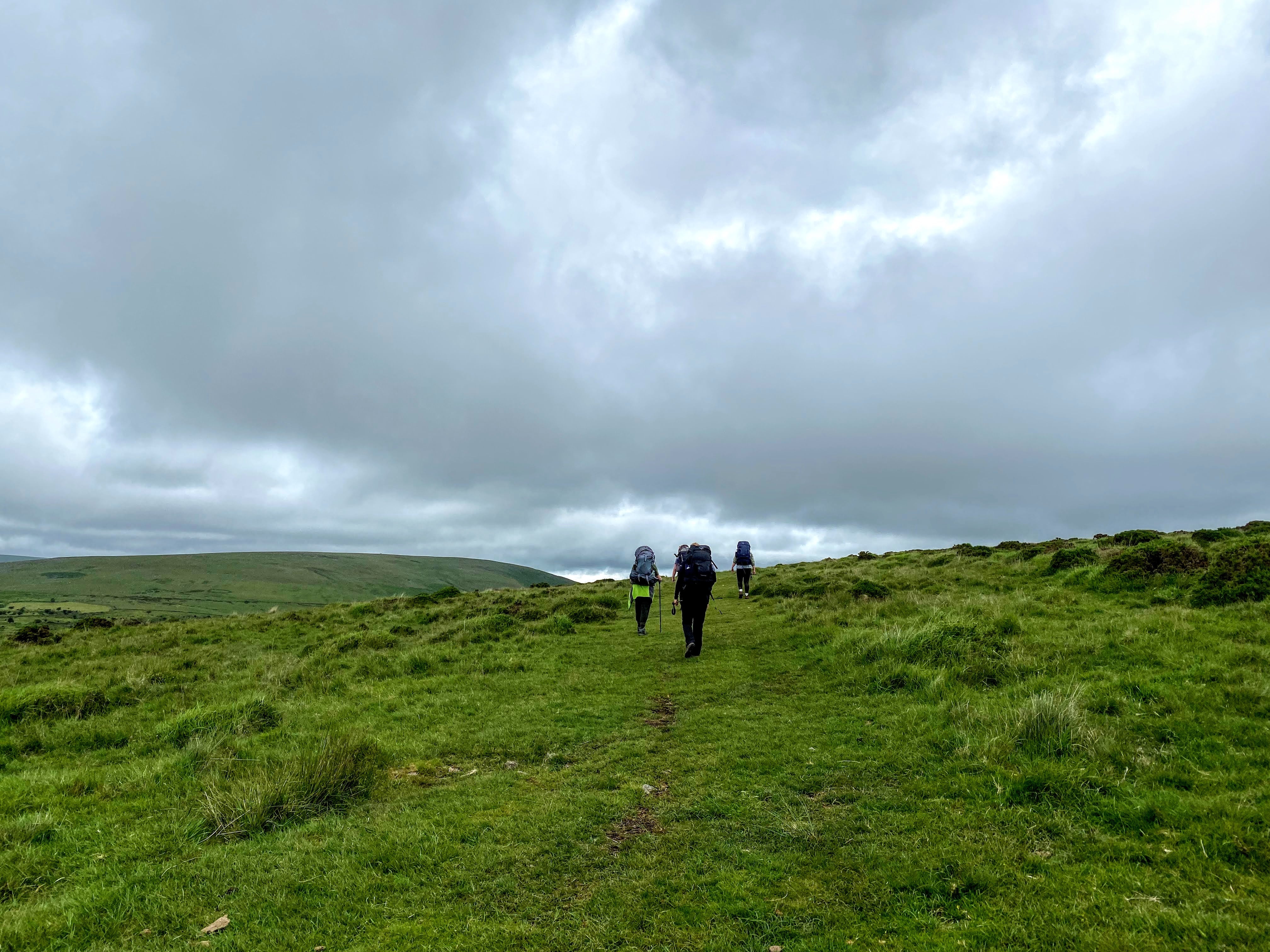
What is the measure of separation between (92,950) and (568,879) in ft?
13.3

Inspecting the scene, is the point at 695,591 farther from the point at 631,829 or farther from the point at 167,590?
the point at 167,590

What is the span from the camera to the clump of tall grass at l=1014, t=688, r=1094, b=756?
299 inches

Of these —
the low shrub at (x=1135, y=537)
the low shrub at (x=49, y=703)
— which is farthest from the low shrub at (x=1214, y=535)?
the low shrub at (x=49, y=703)

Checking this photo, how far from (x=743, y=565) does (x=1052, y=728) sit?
21.6m

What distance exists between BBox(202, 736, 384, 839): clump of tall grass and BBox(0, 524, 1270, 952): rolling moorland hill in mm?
44

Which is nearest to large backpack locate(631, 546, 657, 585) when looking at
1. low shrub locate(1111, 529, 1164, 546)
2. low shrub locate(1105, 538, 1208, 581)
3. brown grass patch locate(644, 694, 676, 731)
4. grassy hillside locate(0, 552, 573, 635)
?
brown grass patch locate(644, 694, 676, 731)

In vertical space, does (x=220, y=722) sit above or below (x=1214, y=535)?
below

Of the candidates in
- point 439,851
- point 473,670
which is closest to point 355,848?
point 439,851

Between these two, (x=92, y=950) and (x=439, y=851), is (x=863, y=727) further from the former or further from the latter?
(x=92, y=950)

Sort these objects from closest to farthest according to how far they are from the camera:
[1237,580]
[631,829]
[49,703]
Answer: [631,829]
[49,703]
[1237,580]

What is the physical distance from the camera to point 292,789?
8.30 metres

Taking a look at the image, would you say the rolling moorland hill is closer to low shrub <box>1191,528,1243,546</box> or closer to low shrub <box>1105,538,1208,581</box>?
low shrub <box>1105,538,1208,581</box>

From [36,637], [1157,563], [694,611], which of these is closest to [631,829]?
[694,611]

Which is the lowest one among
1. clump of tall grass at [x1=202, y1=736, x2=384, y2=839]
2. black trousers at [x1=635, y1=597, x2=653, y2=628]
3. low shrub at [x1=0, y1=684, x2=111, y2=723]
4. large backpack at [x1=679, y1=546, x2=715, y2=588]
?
low shrub at [x1=0, y1=684, x2=111, y2=723]
